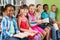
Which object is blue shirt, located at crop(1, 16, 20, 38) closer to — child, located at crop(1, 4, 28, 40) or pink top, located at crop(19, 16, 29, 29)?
child, located at crop(1, 4, 28, 40)

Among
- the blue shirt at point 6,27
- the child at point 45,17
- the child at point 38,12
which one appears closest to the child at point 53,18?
the child at point 45,17

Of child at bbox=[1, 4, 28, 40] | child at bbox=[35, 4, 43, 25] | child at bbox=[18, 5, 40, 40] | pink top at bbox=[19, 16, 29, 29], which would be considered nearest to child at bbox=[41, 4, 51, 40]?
child at bbox=[35, 4, 43, 25]

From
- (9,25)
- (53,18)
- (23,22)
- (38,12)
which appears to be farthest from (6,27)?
(53,18)

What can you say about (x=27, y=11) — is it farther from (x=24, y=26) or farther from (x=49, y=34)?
(x=49, y=34)

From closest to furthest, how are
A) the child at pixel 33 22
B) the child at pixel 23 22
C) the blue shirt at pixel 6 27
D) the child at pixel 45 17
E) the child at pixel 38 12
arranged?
1. the blue shirt at pixel 6 27
2. the child at pixel 23 22
3. the child at pixel 33 22
4. the child at pixel 45 17
5. the child at pixel 38 12

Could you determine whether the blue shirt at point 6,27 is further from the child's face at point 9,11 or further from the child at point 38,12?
the child at point 38,12

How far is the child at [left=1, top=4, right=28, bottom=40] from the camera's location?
2.76 m

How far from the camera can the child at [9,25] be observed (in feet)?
9.04

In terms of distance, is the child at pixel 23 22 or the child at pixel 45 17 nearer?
the child at pixel 23 22

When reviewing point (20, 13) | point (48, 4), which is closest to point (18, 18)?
point (20, 13)

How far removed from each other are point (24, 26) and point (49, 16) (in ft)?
3.11

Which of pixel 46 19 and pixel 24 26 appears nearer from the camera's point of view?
pixel 24 26

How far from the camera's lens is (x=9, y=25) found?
9.39 ft

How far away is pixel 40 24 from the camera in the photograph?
3.65m
